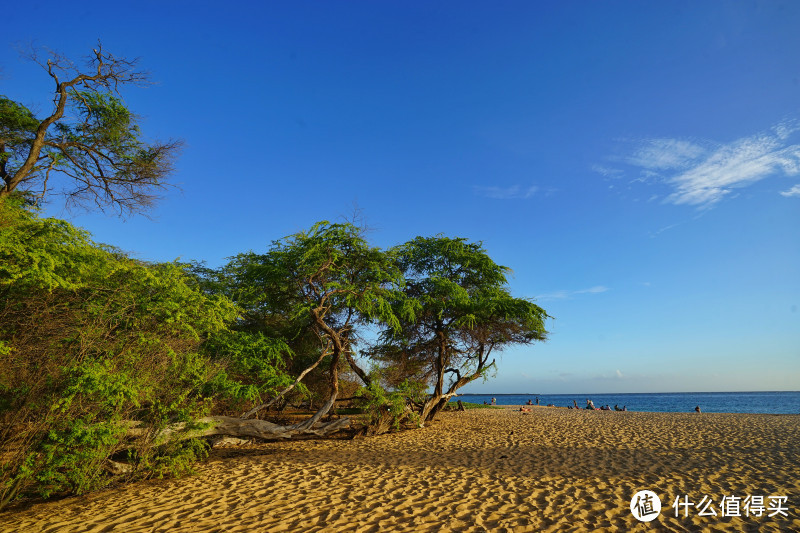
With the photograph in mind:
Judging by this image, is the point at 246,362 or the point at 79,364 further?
the point at 246,362

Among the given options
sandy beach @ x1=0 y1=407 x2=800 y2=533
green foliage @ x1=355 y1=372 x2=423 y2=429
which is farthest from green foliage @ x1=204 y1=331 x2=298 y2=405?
green foliage @ x1=355 y1=372 x2=423 y2=429

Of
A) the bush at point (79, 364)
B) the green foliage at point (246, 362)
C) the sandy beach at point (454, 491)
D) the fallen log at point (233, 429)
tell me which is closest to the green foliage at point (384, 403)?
the fallen log at point (233, 429)

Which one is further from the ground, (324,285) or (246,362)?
(324,285)

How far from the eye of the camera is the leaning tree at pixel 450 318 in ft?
62.2

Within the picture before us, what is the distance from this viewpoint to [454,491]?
8.09 m

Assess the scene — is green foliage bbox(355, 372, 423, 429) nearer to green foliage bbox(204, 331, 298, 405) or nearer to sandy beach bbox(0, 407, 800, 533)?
sandy beach bbox(0, 407, 800, 533)

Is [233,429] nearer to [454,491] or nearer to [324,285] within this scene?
[324,285]

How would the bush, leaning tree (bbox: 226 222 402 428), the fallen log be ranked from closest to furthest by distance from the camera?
1. the bush
2. the fallen log
3. leaning tree (bbox: 226 222 402 428)

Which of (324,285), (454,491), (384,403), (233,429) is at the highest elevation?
(324,285)

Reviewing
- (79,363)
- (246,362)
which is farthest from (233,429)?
(79,363)

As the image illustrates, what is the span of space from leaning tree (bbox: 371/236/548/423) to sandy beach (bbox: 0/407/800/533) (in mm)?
6570

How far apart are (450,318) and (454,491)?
12181 mm

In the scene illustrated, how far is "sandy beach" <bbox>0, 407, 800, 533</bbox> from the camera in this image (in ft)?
21.1

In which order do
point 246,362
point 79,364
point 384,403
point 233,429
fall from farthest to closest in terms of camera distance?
point 384,403
point 246,362
point 233,429
point 79,364
